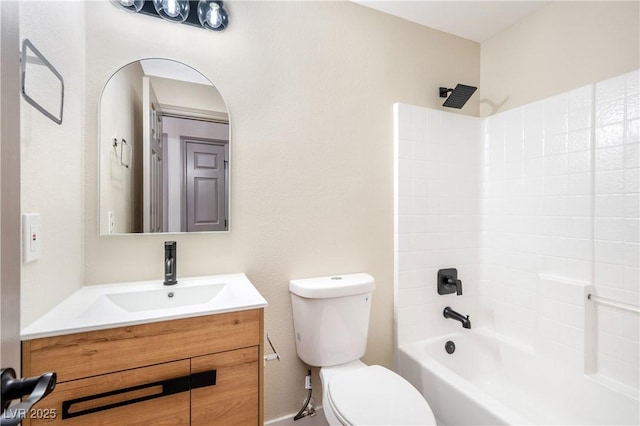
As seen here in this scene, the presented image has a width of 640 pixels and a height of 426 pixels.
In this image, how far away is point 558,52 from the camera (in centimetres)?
170

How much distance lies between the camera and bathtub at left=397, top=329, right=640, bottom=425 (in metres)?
1.32

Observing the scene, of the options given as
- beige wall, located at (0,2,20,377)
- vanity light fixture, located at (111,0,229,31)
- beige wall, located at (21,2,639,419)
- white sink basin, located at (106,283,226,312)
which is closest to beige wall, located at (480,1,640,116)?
beige wall, located at (21,2,639,419)

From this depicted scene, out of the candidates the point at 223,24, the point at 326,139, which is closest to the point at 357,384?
the point at 326,139

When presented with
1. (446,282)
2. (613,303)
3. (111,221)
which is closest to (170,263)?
(111,221)

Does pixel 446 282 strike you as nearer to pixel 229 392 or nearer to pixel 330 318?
pixel 330 318

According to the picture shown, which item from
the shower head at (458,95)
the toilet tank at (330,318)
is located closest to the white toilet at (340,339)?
the toilet tank at (330,318)

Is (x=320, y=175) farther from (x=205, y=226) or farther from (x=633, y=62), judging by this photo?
(x=633, y=62)

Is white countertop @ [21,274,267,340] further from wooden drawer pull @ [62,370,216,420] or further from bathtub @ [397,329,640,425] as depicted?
bathtub @ [397,329,640,425]

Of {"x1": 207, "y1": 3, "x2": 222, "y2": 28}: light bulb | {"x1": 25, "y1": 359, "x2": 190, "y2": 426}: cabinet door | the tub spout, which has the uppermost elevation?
{"x1": 207, "y1": 3, "x2": 222, "y2": 28}: light bulb

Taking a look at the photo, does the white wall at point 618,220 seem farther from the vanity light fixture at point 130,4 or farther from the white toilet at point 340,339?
the vanity light fixture at point 130,4

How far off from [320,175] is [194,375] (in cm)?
109

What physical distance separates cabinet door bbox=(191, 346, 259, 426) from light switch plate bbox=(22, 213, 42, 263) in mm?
554

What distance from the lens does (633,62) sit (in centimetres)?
141

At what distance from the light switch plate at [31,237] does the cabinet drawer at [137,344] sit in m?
0.23
